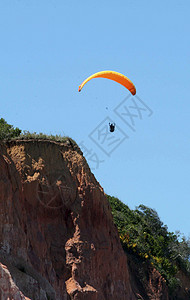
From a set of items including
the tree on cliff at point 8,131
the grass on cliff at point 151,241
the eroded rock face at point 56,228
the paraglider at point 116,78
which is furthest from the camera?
the grass on cliff at point 151,241

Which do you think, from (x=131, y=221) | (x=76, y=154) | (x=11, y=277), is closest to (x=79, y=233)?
(x=76, y=154)

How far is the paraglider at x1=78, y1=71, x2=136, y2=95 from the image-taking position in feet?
173

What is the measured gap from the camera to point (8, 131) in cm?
5075

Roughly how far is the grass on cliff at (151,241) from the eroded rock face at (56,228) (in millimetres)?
8808

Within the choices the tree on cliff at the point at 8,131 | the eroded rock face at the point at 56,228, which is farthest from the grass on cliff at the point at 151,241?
the tree on cliff at the point at 8,131

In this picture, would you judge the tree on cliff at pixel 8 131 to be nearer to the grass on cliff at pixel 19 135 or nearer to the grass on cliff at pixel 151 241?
the grass on cliff at pixel 19 135

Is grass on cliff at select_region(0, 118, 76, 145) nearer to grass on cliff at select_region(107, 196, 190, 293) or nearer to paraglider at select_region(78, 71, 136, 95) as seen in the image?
paraglider at select_region(78, 71, 136, 95)

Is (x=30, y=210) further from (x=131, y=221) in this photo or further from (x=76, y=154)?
(x=131, y=221)

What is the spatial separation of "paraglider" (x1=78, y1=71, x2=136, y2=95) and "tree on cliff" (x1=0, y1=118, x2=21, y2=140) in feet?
14.0

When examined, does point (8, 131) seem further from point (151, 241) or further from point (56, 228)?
point (151, 241)

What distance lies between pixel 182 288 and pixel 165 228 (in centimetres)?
536

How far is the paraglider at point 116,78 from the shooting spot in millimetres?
52719

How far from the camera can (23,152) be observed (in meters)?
48.0

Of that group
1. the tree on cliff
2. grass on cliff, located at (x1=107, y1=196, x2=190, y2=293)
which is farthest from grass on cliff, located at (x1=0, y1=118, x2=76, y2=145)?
grass on cliff, located at (x1=107, y1=196, x2=190, y2=293)
